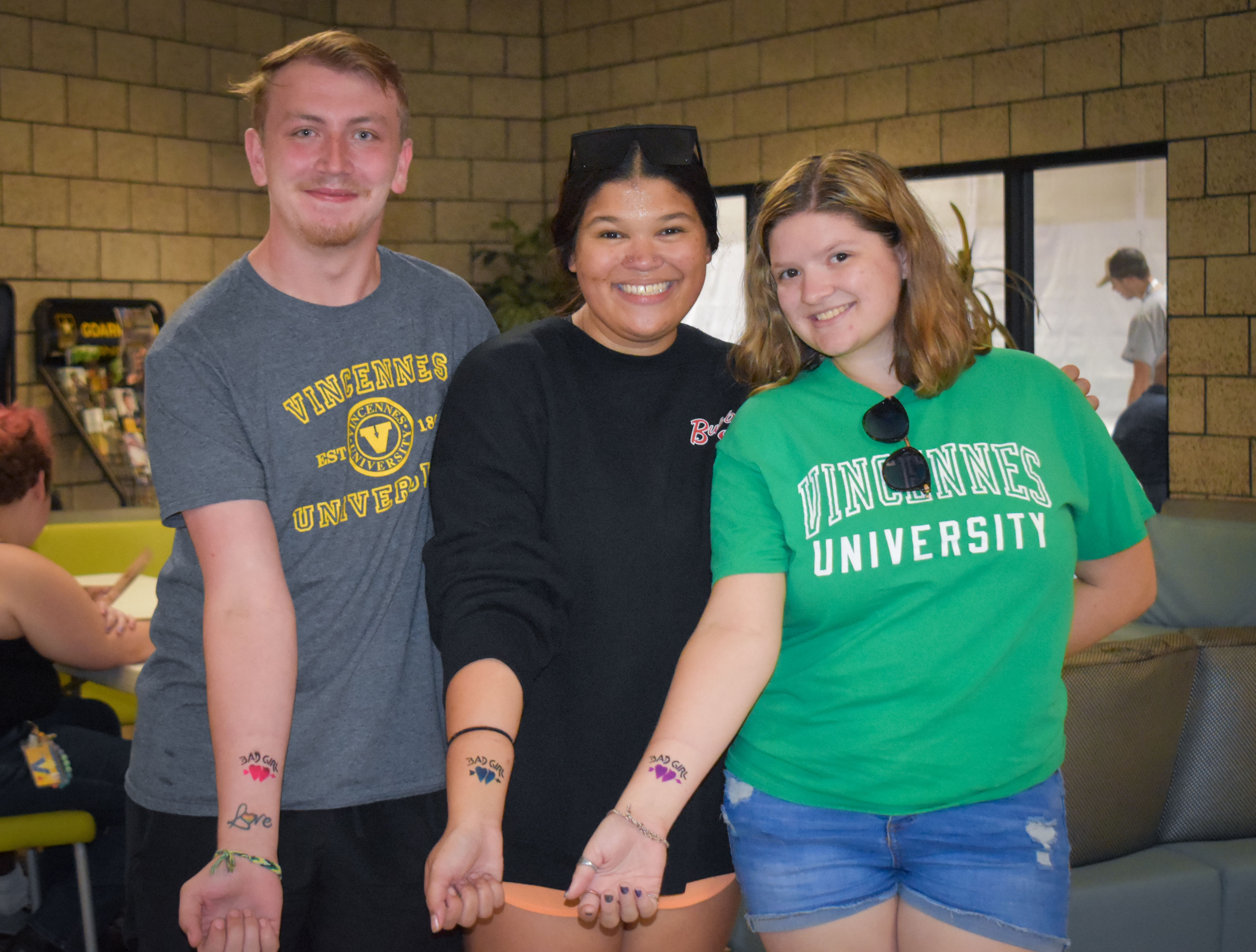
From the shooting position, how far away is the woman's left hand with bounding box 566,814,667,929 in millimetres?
1068

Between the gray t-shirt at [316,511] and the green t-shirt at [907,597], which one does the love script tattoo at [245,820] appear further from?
the green t-shirt at [907,597]

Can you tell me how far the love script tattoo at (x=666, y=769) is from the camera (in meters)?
1.15

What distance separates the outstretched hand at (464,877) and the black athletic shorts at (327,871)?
1.17ft

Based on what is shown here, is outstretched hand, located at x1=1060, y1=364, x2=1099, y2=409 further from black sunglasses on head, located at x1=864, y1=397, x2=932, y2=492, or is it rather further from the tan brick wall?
the tan brick wall

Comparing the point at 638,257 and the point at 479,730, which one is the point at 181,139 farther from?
the point at 479,730

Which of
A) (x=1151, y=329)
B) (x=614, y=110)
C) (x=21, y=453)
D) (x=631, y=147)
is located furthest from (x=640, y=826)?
(x=614, y=110)

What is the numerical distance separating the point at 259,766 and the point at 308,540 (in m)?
0.26

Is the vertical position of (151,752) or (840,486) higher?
(840,486)

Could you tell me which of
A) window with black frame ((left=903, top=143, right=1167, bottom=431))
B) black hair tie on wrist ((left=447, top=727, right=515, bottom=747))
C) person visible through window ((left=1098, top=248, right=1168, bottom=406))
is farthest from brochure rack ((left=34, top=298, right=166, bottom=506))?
black hair tie on wrist ((left=447, top=727, right=515, bottom=747))

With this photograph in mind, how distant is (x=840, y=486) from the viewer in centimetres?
125

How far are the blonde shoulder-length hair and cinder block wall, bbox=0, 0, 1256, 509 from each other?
4465 millimetres

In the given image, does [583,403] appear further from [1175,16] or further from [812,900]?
[1175,16]

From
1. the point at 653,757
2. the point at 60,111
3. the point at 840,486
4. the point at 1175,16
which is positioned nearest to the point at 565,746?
the point at 653,757

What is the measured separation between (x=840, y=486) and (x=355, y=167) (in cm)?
68
